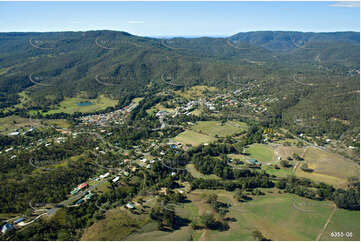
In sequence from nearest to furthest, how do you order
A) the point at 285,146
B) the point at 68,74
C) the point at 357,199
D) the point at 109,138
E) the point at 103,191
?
the point at 357,199
the point at 103,191
the point at 285,146
the point at 109,138
the point at 68,74

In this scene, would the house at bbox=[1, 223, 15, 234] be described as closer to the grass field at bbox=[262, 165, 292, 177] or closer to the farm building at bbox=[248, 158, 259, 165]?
the farm building at bbox=[248, 158, 259, 165]

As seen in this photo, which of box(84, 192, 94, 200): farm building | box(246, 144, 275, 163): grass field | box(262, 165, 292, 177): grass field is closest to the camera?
box(84, 192, 94, 200): farm building

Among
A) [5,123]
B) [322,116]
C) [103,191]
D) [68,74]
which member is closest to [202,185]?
[103,191]

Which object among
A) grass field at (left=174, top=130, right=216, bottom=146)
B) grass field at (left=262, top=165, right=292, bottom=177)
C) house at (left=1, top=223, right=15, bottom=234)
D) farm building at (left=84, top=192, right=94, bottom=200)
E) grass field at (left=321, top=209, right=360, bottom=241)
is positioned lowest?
grass field at (left=321, top=209, right=360, bottom=241)

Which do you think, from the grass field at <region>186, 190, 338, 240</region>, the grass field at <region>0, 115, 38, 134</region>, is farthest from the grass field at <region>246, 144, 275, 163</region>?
the grass field at <region>0, 115, 38, 134</region>

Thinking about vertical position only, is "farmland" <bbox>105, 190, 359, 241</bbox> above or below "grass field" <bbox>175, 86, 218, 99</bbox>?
below

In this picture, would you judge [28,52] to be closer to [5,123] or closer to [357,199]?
[5,123]

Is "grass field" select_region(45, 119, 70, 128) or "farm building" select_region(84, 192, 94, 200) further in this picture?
"grass field" select_region(45, 119, 70, 128)
